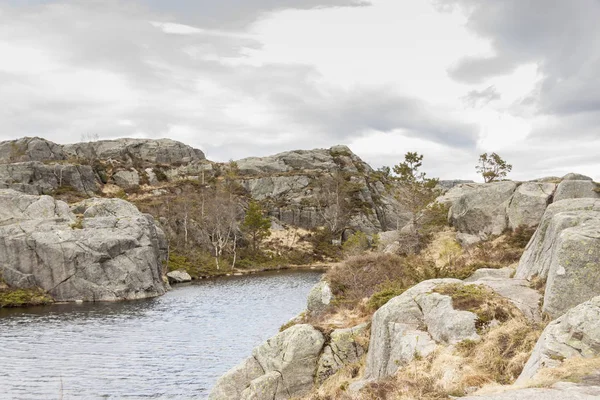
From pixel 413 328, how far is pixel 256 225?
92.9 m

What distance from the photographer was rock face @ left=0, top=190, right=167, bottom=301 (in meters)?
62.8

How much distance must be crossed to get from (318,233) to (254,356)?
327ft

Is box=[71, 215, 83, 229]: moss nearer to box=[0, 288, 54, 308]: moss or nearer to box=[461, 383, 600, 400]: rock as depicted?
box=[0, 288, 54, 308]: moss

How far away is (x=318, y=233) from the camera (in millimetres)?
122188

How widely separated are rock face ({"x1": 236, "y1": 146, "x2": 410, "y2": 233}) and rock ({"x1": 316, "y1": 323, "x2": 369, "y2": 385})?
93.5 metres

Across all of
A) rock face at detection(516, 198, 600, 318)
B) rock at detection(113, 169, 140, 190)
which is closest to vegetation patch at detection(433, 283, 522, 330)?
rock face at detection(516, 198, 600, 318)

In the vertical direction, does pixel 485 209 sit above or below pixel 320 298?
above

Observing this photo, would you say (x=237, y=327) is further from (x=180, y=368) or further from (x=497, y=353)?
(x=497, y=353)

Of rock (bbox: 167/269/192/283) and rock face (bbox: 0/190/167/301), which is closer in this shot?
rock face (bbox: 0/190/167/301)

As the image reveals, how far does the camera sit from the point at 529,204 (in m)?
44.3

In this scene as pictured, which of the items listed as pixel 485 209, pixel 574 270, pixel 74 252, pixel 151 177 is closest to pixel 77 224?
pixel 74 252

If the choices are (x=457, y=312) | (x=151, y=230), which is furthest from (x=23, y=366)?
(x=151, y=230)

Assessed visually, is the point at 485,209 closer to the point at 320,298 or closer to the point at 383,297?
the point at 320,298

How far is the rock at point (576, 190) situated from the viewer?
146 feet
